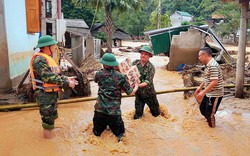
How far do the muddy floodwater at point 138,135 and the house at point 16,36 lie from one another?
1810mm

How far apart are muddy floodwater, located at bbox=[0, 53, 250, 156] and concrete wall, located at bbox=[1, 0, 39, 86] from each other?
7.73ft

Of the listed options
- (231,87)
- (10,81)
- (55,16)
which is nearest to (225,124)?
(231,87)

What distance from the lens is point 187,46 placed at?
13.7 metres

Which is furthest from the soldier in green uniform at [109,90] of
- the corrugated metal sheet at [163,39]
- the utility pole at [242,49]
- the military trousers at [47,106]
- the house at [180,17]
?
the house at [180,17]

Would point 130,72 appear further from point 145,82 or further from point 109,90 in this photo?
point 109,90

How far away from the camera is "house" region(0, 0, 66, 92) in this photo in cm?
689

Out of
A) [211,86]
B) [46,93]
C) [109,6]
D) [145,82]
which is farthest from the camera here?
[109,6]

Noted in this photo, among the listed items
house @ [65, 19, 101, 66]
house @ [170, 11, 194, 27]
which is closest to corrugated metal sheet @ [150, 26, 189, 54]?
house @ [65, 19, 101, 66]

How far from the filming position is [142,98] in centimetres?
499

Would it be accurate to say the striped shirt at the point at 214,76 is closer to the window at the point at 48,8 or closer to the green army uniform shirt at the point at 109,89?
the green army uniform shirt at the point at 109,89

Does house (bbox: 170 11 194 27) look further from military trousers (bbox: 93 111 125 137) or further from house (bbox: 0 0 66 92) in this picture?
military trousers (bbox: 93 111 125 137)

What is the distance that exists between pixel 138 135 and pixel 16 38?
5.73m

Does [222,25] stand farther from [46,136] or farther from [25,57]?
[46,136]

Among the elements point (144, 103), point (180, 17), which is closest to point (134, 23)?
point (180, 17)
